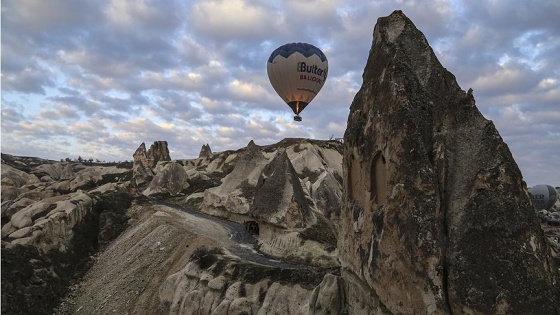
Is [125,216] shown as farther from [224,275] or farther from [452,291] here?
[452,291]

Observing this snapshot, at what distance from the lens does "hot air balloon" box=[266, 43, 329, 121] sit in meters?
31.3

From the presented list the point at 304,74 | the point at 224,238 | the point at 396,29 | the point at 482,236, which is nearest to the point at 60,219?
the point at 224,238

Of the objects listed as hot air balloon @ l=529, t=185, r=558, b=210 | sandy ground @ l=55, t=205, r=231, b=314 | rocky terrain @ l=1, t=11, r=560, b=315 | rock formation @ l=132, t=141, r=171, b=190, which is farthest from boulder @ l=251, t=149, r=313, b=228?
rock formation @ l=132, t=141, r=171, b=190

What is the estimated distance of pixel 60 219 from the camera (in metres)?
28.9

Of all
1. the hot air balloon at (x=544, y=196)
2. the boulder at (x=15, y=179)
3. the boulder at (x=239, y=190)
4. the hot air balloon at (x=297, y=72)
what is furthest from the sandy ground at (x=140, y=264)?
the hot air balloon at (x=544, y=196)

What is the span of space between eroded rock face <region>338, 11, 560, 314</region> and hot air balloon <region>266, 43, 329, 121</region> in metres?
19.1

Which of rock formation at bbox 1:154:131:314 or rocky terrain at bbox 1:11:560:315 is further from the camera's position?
rock formation at bbox 1:154:131:314

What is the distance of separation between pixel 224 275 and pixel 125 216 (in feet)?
60.4

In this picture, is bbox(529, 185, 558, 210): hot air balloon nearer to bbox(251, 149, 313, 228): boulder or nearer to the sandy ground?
bbox(251, 149, 313, 228): boulder

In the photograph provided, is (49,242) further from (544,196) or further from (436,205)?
(544,196)

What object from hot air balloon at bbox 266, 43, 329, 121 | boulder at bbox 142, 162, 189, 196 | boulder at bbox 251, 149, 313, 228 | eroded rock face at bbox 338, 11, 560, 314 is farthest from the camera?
boulder at bbox 142, 162, 189, 196

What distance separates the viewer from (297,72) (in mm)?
31344

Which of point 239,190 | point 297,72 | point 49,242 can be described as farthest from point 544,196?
point 49,242

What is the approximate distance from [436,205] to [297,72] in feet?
75.4
